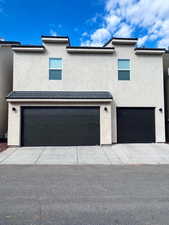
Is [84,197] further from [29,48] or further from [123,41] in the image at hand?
[123,41]

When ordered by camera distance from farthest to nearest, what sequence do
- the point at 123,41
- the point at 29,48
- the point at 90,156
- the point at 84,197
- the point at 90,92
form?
1. the point at 123,41
2. the point at 90,92
3. the point at 29,48
4. the point at 90,156
5. the point at 84,197

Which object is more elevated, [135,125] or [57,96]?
[57,96]

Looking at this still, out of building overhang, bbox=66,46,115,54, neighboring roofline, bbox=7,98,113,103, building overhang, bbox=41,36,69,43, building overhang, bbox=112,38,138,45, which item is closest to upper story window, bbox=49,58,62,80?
building overhang, bbox=66,46,115,54

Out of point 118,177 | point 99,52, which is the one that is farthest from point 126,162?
point 99,52

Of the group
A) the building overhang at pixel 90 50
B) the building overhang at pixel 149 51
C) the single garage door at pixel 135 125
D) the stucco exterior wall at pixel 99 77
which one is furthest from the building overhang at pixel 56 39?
the single garage door at pixel 135 125

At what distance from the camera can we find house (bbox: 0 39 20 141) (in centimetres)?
1266

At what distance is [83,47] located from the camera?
12023 mm

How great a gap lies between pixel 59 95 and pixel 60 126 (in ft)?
6.98

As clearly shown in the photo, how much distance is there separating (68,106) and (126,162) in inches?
213

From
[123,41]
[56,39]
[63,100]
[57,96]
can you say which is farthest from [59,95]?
[123,41]

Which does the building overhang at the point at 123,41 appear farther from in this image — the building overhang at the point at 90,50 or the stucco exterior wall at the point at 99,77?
the building overhang at the point at 90,50

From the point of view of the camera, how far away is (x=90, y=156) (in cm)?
874

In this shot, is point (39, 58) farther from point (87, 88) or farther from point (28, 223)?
point (28, 223)

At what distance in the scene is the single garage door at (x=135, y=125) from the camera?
1191 centimetres
